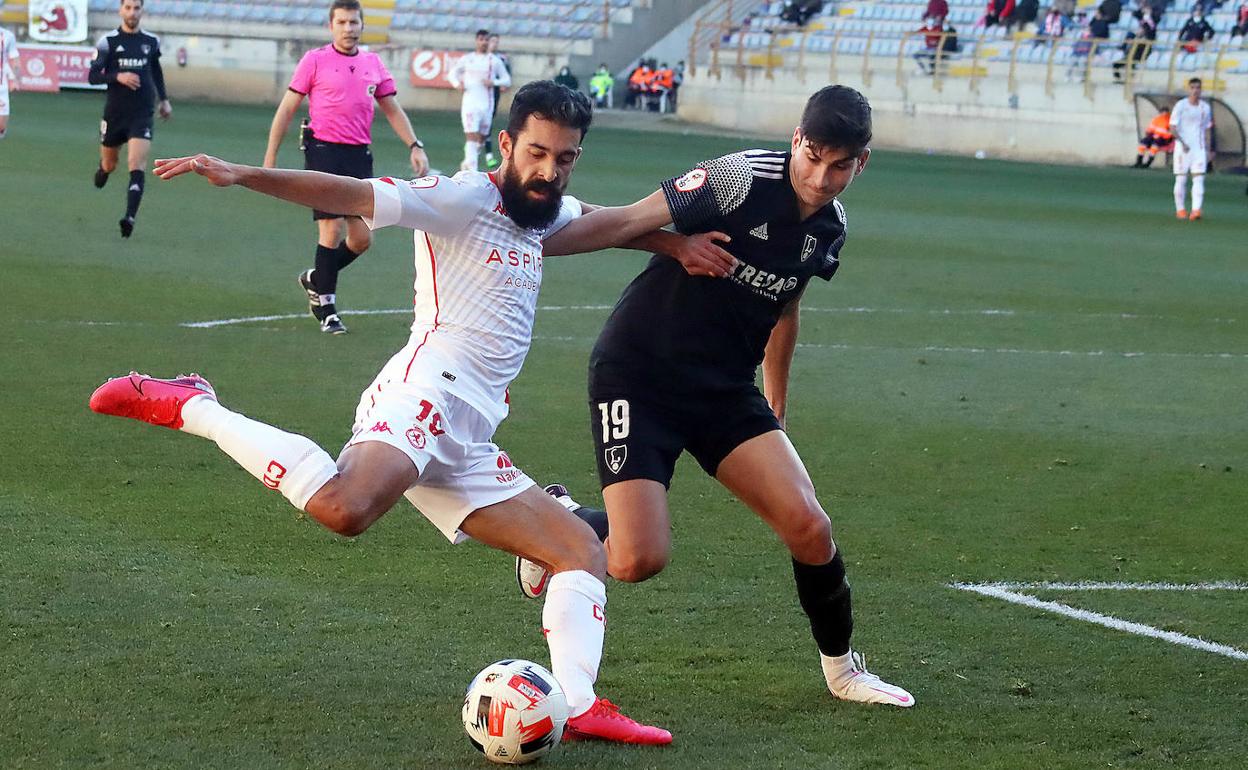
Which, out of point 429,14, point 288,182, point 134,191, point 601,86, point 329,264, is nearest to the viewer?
point 288,182

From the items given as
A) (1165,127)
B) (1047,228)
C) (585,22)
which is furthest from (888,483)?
(585,22)

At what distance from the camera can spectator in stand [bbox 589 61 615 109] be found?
44.9m

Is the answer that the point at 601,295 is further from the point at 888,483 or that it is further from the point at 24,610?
the point at 24,610

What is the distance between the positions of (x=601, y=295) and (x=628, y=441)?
8801mm

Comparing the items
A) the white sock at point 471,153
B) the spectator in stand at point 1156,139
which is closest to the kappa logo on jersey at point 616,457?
the white sock at point 471,153

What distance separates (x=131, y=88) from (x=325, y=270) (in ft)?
19.3

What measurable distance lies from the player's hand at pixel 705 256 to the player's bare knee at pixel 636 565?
2.68 ft

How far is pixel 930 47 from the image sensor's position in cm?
3947

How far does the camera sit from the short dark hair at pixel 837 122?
15.0 feet

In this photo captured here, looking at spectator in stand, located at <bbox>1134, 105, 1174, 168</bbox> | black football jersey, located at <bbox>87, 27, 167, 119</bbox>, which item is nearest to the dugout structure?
spectator in stand, located at <bbox>1134, 105, 1174, 168</bbox>

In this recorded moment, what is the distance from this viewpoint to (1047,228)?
21203mm

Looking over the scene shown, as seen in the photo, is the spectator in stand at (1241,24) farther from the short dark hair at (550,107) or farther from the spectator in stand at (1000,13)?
the short dark hair at (550,107)

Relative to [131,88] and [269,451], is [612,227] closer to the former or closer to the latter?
[269,451]

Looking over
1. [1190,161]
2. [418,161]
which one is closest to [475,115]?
[1190,161]
